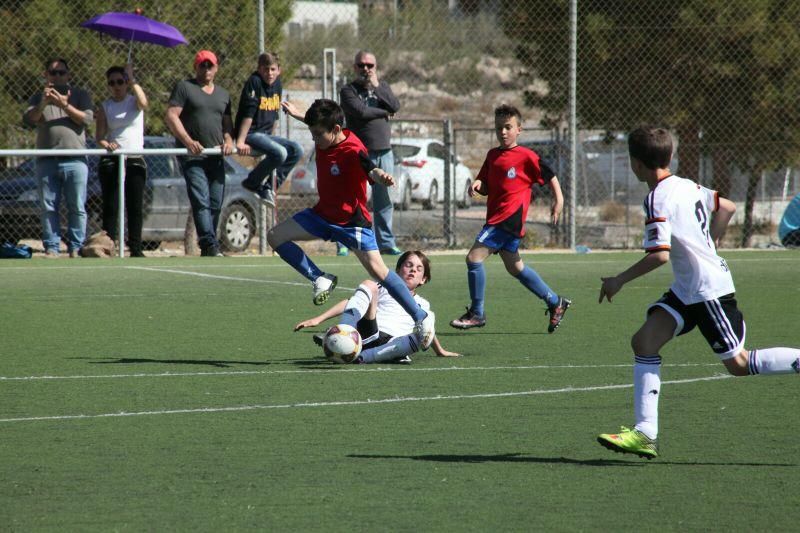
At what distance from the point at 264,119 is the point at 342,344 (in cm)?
759

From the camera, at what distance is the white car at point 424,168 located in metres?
25.4

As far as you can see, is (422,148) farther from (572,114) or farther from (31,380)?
(31,380)

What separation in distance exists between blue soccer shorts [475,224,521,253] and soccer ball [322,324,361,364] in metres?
2.53

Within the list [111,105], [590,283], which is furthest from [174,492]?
[111,105]

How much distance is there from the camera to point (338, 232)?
879 cm

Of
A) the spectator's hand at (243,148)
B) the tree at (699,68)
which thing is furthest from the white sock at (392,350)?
the tree at (699,68)

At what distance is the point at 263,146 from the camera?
14.9 meters

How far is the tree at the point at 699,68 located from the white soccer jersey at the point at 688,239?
15.3 metres

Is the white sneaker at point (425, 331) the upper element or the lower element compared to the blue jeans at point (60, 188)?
lower

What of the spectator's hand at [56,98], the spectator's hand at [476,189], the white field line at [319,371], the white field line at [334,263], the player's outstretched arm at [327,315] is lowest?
the white field line at [334,263]

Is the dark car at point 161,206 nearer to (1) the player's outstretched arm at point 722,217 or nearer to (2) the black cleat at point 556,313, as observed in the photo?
(2) the black cleat at point 556,313

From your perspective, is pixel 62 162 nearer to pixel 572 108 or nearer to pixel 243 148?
pixel 243 148

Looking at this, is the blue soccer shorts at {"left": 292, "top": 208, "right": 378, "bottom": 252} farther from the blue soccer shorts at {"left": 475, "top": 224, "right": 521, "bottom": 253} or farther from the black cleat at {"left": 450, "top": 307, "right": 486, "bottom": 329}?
the blue soccer shorts at {"left": 475, "top": 224, "right": 521, "bottom": 253}

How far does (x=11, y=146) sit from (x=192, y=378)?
1524 centimetres
